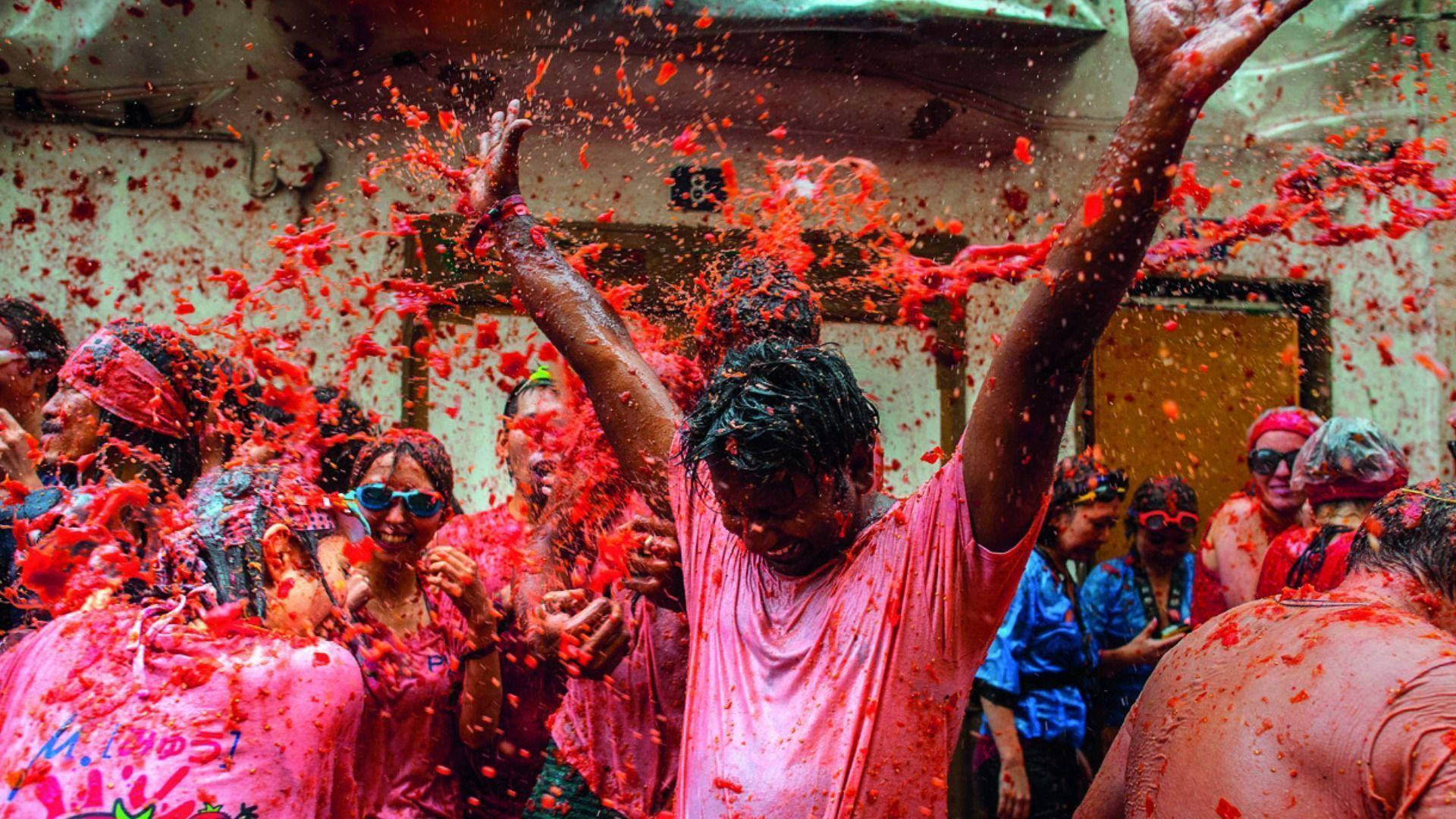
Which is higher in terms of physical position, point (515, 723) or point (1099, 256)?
point (1099, 256)

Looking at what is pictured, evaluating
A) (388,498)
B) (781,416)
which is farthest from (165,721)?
(781,416)

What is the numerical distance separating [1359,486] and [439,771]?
3.01m

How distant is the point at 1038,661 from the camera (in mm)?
5234

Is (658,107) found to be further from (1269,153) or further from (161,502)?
(161,502)

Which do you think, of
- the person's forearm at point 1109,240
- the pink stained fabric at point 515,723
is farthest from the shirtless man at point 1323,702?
the pink stained fabric at point 515,723

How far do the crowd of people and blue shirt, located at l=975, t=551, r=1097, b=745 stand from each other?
1.26 meters

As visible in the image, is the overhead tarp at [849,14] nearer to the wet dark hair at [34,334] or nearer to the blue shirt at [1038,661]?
the blue shirt at [1038,661]

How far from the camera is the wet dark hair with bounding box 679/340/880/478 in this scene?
86.8 inches

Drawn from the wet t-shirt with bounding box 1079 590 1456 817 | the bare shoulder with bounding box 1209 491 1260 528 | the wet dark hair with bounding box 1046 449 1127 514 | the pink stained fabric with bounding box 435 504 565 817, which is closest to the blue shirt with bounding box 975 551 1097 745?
the wet dark hair with bounding box 1046 449 1127 514

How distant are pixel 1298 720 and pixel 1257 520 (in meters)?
3.32

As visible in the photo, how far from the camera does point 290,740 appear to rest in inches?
109

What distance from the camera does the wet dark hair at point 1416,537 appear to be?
99.0 inches

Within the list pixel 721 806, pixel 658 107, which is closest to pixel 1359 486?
pixel 721 806

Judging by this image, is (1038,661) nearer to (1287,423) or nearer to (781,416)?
(1287,423)
